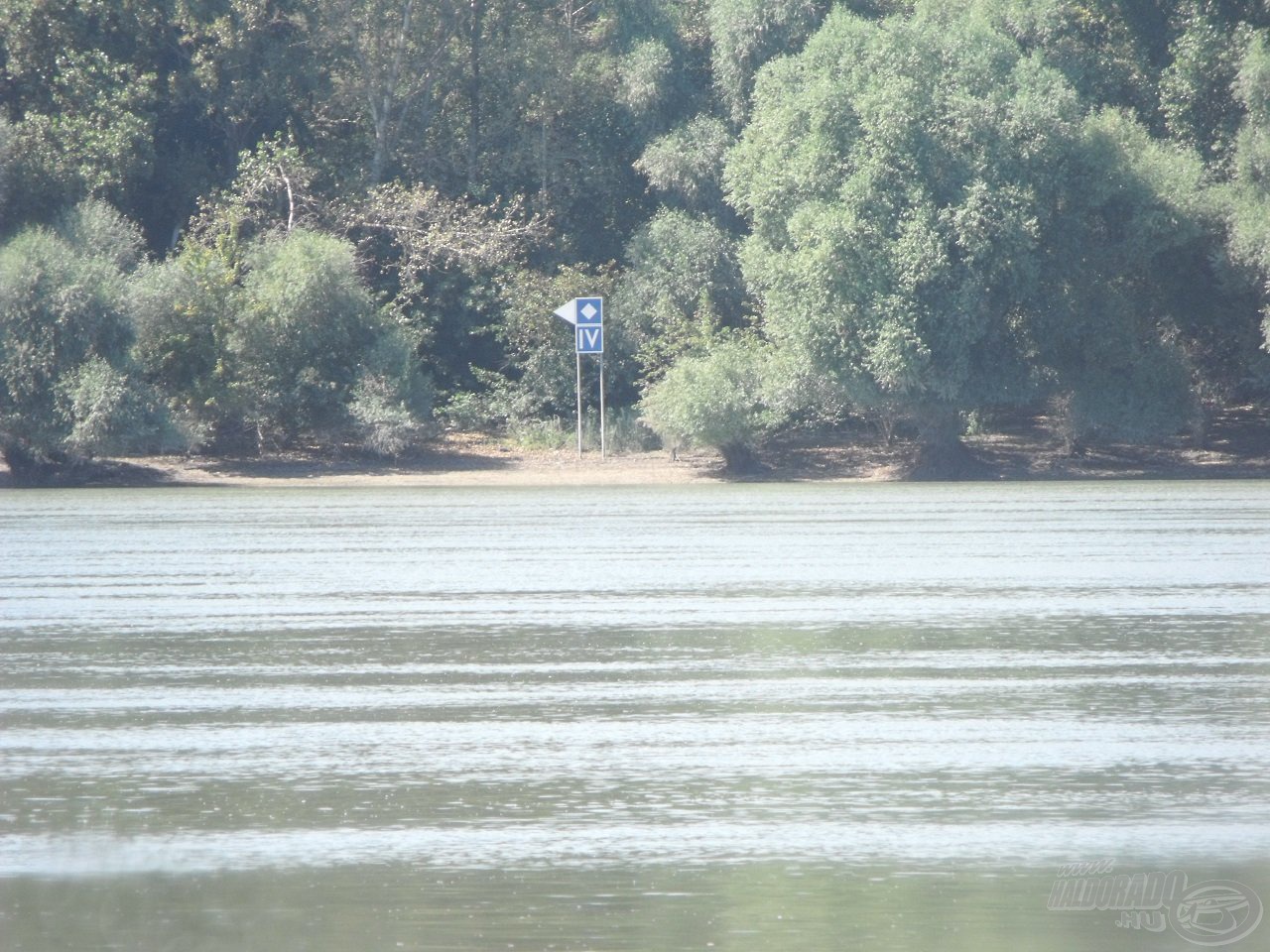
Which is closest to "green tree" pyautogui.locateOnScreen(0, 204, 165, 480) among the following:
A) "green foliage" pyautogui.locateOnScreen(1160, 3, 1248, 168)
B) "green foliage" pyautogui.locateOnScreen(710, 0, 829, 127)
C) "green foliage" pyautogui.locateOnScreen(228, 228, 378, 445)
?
"green foliage" pyautogui.locateOnScreen(228, 228, 378, 445)

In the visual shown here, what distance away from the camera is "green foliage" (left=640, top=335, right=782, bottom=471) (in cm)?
4341

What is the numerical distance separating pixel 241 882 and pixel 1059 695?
21.5ft

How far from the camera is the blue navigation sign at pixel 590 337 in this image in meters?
46.4

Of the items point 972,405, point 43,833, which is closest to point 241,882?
point 43,833

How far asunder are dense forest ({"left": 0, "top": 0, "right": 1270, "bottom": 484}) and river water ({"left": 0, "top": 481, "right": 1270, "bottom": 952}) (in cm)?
2079

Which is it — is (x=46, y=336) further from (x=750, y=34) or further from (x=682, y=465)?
(x=750, y=34)

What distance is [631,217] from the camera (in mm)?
54594

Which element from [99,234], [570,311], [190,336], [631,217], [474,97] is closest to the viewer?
[99,234]

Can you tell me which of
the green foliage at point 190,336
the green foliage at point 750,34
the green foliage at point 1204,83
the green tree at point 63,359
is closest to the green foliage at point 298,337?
the green foliage at point 190,336

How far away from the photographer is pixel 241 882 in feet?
26.2

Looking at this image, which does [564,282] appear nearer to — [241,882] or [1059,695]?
[1059,695]

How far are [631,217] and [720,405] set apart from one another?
43.0 ft

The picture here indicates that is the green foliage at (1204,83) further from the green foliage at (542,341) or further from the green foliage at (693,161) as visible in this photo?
Answer: the green foliage at (542,341)

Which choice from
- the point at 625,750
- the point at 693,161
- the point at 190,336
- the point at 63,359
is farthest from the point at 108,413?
the point at 625,750
